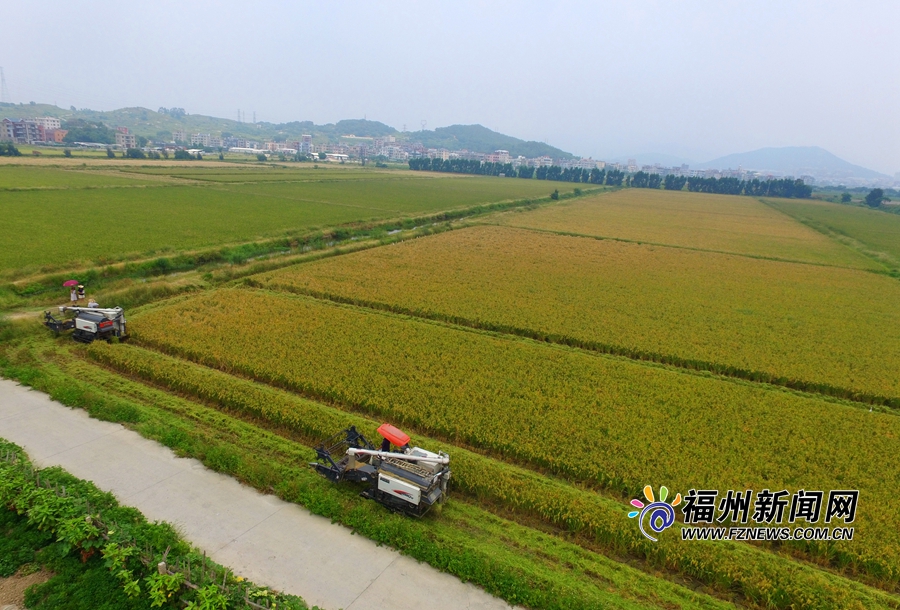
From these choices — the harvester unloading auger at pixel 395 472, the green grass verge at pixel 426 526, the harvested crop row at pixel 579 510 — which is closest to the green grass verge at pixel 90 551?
the green grass verge at pixel 426 526

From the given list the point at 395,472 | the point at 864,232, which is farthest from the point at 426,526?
the point at 864,232

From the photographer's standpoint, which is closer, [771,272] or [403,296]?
[403,296]

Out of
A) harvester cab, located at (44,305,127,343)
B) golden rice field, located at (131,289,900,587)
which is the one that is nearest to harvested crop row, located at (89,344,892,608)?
golden rice field, located at (131,289,900,587)

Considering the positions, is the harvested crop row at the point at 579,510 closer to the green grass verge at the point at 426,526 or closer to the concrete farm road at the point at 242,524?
the green grass verge at the point at 426,526

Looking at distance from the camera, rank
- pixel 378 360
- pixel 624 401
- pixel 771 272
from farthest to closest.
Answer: pixel 771 272 → pixel 378 360 → pixel 624 401

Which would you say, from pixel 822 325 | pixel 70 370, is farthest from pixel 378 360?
pixel 822 325

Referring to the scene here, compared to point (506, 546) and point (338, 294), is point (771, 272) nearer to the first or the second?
point (338, 294)

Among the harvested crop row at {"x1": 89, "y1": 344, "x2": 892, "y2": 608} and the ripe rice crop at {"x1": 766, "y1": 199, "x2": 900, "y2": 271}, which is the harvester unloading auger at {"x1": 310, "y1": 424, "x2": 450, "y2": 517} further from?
the ripe rice crop at {"x1": 766, "y1": 199, "x2": 900, "y2": 271}
